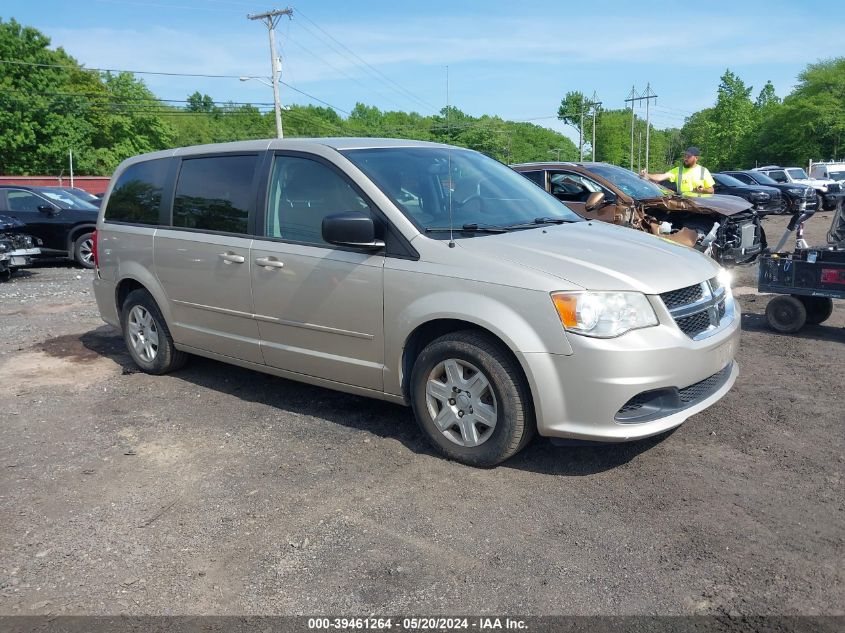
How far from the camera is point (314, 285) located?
4.67 metres

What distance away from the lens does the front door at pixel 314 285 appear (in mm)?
4469

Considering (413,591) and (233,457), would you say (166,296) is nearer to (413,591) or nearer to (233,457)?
(233,457)

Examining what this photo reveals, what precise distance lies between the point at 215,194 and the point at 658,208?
7280 mm

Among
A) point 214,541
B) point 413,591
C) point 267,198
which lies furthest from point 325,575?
point 267,198

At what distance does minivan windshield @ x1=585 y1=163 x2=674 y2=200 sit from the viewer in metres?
10.8

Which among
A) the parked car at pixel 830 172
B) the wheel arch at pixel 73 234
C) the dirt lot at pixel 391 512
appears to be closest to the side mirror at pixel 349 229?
the dirt lot at pixel 391 512

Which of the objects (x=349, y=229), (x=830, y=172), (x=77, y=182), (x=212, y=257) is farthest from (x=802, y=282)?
(x=77, y=182)

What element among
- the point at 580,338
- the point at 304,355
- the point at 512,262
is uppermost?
the point at 512,262

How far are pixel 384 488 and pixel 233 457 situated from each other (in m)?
1.09

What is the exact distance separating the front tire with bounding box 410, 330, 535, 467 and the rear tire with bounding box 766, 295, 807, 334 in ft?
14.7

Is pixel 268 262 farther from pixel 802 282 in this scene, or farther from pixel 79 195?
pixel 79 195

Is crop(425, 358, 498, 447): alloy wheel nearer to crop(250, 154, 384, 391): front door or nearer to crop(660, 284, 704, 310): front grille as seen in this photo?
crop(250, 154, 384, 391): front door

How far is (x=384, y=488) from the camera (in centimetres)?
395

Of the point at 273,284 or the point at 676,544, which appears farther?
the point at 273,284
